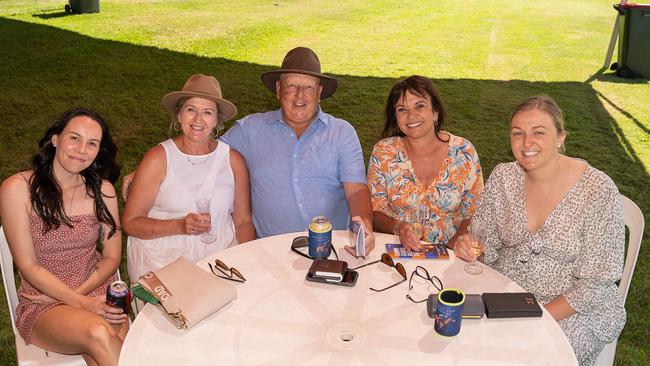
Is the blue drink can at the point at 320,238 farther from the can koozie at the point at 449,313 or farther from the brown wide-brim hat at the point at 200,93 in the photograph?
the brown wide-brim hat at the point at 200,93

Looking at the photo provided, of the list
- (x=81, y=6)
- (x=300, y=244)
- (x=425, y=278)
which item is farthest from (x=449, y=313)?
(x=81, y=6)

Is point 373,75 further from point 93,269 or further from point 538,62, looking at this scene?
point 93,269

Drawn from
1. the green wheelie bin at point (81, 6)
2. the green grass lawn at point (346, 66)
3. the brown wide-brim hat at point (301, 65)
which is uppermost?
the brown wide-brim hat at point (301, 65)

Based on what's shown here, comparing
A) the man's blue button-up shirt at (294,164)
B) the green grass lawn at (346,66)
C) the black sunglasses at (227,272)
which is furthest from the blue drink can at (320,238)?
the green grass lawn at (346,66)

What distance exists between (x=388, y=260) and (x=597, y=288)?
898 millimetres

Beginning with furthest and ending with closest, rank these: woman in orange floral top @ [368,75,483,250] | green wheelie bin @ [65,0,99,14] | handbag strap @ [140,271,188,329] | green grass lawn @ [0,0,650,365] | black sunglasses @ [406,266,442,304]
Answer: green wheelie bin @ [65,0,99,14] → green grass lawn @ [0,0,650,365] → woman in orange floral top @ [368,75,483,250] → black sunglasses @ [406,266,442,304] → handbag strap @ [140,271,188,329]

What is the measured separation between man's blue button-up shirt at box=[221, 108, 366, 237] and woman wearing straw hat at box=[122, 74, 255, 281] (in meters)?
0.22

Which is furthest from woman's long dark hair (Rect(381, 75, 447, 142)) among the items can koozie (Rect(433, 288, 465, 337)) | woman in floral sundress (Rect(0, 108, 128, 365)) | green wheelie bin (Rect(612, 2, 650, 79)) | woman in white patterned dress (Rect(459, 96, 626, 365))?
green wheelie bin (Rect(612, 2, 650, 79))

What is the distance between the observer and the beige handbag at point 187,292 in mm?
2188

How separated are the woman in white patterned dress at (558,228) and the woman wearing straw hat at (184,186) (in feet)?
4.23

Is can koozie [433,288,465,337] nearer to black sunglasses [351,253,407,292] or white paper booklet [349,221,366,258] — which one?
black sunglasses [351,253,407,292]

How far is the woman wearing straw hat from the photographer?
3066 millimetres

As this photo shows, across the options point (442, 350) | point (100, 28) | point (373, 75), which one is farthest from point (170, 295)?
point (100, 28)

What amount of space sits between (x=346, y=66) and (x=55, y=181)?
778 centimetres
